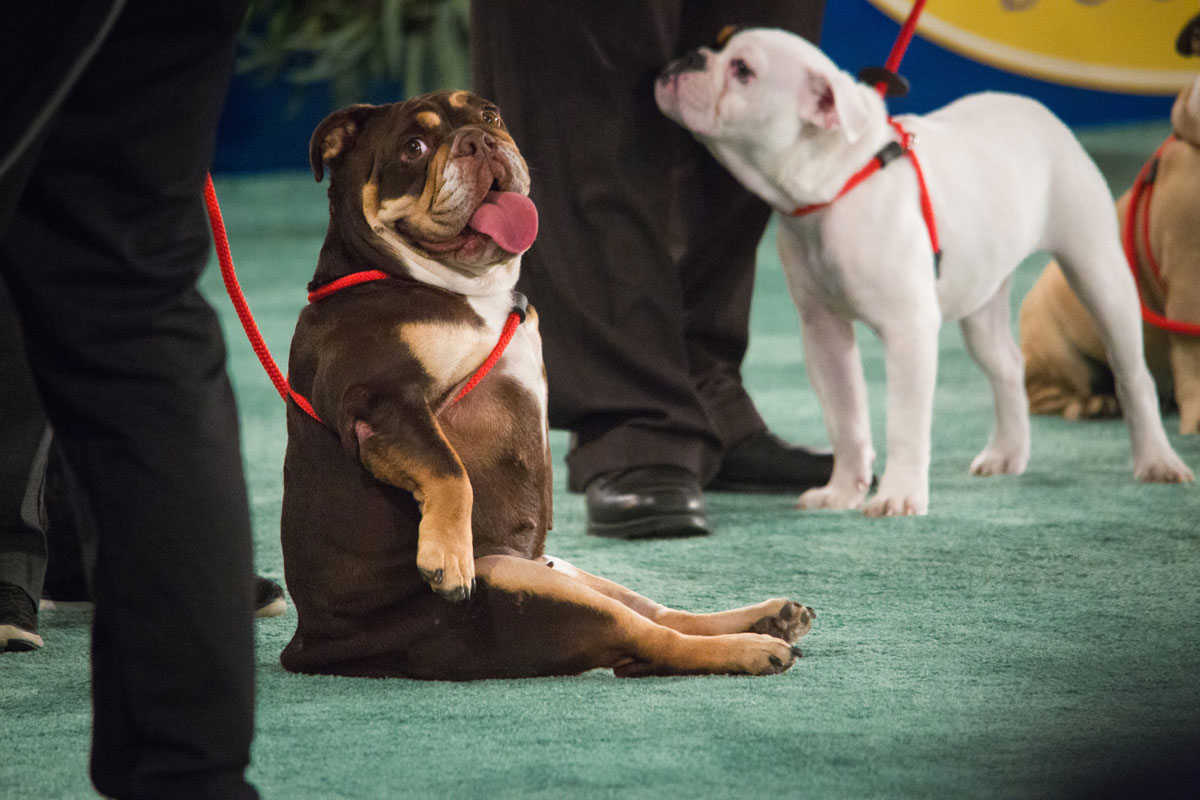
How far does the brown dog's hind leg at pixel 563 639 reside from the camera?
1661 mm

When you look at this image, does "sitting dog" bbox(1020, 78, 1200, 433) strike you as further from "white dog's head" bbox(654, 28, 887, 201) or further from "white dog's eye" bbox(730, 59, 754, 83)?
"white dog's eye" bbox(730, 59, 754, 83)

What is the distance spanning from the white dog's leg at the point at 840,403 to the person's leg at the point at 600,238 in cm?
26

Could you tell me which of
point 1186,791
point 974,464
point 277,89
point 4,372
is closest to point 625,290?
point 974,464

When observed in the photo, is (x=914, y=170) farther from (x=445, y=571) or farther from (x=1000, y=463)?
(x=445, y=571)

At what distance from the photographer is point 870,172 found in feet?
8.90

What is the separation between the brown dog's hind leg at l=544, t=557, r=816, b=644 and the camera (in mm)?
1825

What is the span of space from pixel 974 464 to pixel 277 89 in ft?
23.4

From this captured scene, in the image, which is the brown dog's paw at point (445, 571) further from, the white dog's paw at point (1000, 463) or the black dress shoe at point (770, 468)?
the white dog's paw at point (1000, 463)

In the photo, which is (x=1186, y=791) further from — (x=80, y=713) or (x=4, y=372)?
(x=4, y=372)

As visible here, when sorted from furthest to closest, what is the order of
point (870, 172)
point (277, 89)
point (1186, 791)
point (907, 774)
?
point (277, 89) → point (870, 172) → point (907, 774) → point (1186, 791)

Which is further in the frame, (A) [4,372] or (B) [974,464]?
(B) [974,464]

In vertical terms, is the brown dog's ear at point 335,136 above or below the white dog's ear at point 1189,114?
below

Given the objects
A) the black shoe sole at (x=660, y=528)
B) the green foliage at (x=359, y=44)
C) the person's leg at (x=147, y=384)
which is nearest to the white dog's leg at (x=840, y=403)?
the black shoe sole at (x=660, y=528)

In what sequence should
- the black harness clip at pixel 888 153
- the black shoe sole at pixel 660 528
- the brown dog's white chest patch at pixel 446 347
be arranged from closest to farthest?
1. the brown dog's white chest patch at pixel 446 347
2. the black shoe sole at pixel 660 528
3. the black harness clip at pixel 888 153
